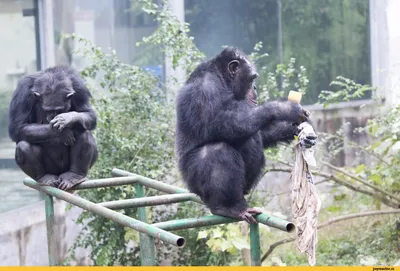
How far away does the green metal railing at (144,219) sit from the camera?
4.64 m

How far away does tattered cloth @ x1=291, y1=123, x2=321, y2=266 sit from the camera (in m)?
4.59

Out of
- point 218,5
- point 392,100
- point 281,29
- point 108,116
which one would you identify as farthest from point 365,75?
point 108,116

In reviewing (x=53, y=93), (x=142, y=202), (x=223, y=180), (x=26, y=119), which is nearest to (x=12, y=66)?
(x=26, y=119)

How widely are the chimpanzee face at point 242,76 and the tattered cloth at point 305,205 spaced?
123 centimetres

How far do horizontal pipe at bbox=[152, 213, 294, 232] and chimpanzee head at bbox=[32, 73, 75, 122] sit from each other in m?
2.17

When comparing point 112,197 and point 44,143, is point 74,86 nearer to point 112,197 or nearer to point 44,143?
point 44,143

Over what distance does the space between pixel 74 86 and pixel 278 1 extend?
17.7ft

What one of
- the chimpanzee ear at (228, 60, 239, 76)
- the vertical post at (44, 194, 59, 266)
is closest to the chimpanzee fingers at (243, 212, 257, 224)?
the chimpanzee ear at (228, 60, 239, 76)

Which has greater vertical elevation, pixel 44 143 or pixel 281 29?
pixel 281 29

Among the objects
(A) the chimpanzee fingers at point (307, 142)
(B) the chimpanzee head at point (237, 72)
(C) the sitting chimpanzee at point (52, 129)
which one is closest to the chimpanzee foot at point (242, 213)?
(A) the chimpanzee fingers at point (307, 142)

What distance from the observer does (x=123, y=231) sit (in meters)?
8.55

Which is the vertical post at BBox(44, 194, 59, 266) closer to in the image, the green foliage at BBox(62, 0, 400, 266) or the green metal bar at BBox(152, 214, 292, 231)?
the green metal bar at BBox(152, 214, 292, 231)

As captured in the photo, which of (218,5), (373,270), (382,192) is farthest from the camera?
(218,5)

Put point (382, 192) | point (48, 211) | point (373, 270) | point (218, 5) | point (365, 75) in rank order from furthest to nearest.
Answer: point (365, 75), point (218, 5), point (382, 192), point (48, 211), point (373, 270)
